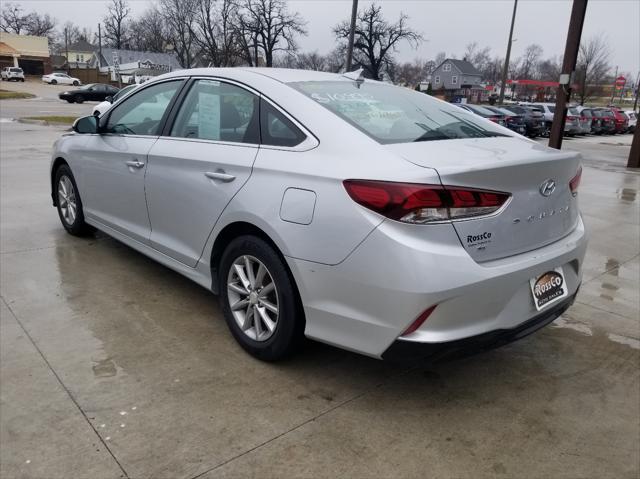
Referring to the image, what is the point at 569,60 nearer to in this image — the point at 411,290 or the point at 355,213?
the point at 355,213

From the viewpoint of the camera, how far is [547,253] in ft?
8.96

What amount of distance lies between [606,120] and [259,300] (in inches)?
1308

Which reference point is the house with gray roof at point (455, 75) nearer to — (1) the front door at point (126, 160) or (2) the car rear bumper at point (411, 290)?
(1) the front door at point (126, 160)

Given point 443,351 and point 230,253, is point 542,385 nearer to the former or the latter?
point 443,351

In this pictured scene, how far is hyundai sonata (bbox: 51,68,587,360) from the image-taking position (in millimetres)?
2375

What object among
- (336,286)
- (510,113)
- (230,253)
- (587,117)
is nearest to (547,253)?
(336,286)

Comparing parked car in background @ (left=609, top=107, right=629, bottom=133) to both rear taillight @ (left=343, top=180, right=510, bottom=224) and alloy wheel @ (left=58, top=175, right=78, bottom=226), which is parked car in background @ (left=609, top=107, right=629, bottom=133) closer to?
alloy wheel @ (left=58, top=175, right=78, bottom=226)

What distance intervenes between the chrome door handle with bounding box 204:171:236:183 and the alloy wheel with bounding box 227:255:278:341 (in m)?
0.44

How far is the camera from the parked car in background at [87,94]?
37.6 meters

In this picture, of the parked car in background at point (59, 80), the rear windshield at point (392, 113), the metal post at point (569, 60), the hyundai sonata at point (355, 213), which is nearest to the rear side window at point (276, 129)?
the hyundai sonata at point (355, 213)

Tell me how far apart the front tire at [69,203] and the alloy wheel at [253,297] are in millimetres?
2539

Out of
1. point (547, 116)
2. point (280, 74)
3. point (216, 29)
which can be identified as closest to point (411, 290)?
point (280, 74)

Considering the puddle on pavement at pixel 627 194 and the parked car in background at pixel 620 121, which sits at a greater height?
Answer: the parked car in background at pixel 620 121

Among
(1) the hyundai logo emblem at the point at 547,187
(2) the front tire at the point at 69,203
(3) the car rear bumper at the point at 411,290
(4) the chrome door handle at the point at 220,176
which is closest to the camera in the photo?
(3) the car rear bumper at the point at 411,290
